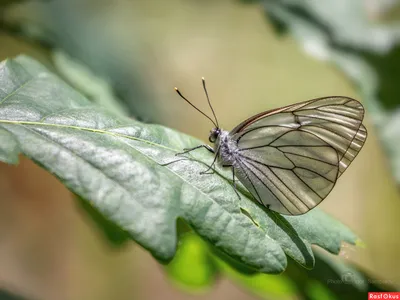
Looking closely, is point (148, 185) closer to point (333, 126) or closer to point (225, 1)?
point (333, 126)

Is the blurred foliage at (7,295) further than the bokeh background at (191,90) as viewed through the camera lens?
No

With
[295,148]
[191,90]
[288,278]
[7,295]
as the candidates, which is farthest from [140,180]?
[191,90]

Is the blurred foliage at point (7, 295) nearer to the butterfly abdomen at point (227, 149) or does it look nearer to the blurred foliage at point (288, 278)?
the blurred foliage at point (288, 278)

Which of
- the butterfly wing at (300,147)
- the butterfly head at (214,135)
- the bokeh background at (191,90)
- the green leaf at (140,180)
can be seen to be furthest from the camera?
the bokeh background at (191,90)

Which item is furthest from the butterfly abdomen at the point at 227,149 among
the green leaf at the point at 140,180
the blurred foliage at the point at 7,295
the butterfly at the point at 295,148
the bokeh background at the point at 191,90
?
the blurred foliage at the point at 7,295

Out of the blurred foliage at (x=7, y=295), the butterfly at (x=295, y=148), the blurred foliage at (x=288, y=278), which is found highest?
the butterfly at (x=295, y=148)

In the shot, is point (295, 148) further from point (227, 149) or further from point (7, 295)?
point (7, 295)

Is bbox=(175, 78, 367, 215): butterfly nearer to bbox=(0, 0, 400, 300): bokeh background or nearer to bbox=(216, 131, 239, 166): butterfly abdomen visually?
bbox=(216, 131, 239, 166): butterfly abdomen
